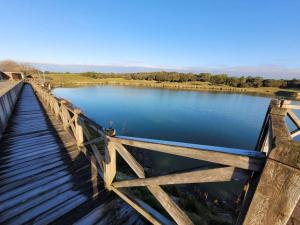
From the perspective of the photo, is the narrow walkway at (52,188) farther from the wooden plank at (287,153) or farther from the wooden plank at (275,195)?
the wooden plank at (287,153)

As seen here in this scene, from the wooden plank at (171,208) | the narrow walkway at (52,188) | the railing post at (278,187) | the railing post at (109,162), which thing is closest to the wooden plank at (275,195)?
the railing post at (278,187)

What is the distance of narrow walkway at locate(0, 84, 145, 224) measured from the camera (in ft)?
8.46

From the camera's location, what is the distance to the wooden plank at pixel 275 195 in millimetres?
910

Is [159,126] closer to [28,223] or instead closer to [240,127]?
[240,127]

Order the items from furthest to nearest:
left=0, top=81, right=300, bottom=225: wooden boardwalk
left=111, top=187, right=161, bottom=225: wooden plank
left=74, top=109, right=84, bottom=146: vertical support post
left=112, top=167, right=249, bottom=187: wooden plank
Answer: left=74, top=109, right=84, bottom=146: vertical support post, left=111, top=187, right=161, bottom=225: wooden plank, left=112, top=167, right=249, bottom=187: wooden plank, left=0, top=81, right=300, bottom=225: wooden boardwalk

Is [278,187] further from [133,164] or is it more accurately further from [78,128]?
[78,128]

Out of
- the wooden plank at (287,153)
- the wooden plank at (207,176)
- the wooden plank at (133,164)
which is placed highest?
the wooden plank at (287,153)

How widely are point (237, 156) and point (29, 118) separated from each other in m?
9.04

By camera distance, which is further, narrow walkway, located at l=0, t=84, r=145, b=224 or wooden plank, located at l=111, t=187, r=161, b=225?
narrow walkway, located at l=0, t=84, r=145, b=224

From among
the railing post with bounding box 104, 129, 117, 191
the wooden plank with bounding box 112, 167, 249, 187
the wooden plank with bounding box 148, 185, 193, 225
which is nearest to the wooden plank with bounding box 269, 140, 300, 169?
the wooden plank with bounding box 112, 167, 249, 187

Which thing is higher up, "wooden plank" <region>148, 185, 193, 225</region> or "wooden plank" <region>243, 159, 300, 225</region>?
"wooden plank" <region>243, 159, 300, 225</region>

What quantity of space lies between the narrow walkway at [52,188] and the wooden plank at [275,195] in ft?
7.30

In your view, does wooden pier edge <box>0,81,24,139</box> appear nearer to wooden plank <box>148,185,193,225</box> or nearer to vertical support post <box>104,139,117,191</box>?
vertical support post <box>104,139,117,191</box>

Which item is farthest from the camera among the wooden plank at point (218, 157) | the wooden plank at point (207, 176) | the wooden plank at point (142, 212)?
the wooden plank at point (142, 212)
